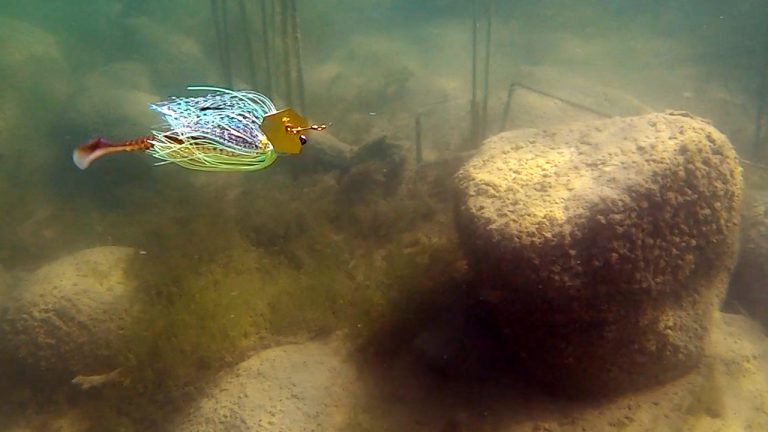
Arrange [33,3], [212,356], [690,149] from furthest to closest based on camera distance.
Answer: [33,3]
[212,356]
[690,149]

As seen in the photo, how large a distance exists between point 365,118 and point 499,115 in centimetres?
322

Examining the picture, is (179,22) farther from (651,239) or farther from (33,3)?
(33,3)

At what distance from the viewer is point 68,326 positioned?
539 centimetres

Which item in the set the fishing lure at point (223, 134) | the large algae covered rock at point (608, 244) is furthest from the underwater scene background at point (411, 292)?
the fishing lure at point (223, 134)

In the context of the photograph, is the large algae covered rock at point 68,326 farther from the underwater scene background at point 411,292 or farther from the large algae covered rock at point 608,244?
the large algae covered rock at point 608,244

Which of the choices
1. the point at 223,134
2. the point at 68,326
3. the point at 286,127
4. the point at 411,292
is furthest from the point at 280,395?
the point at 286,127

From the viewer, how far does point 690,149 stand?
3988 millimetres

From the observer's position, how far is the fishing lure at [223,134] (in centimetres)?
211

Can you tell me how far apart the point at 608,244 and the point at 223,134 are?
2727 millimetres

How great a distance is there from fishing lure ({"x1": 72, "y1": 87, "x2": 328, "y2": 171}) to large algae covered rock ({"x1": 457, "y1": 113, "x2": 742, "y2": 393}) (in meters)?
2.07

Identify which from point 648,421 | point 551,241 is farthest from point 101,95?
point 648,421

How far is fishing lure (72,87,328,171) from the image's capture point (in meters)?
2.11

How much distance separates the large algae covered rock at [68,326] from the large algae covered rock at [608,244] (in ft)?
12.4

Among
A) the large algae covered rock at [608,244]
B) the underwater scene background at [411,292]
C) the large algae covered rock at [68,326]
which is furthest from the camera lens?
the large algae covered rock at [68,326]
